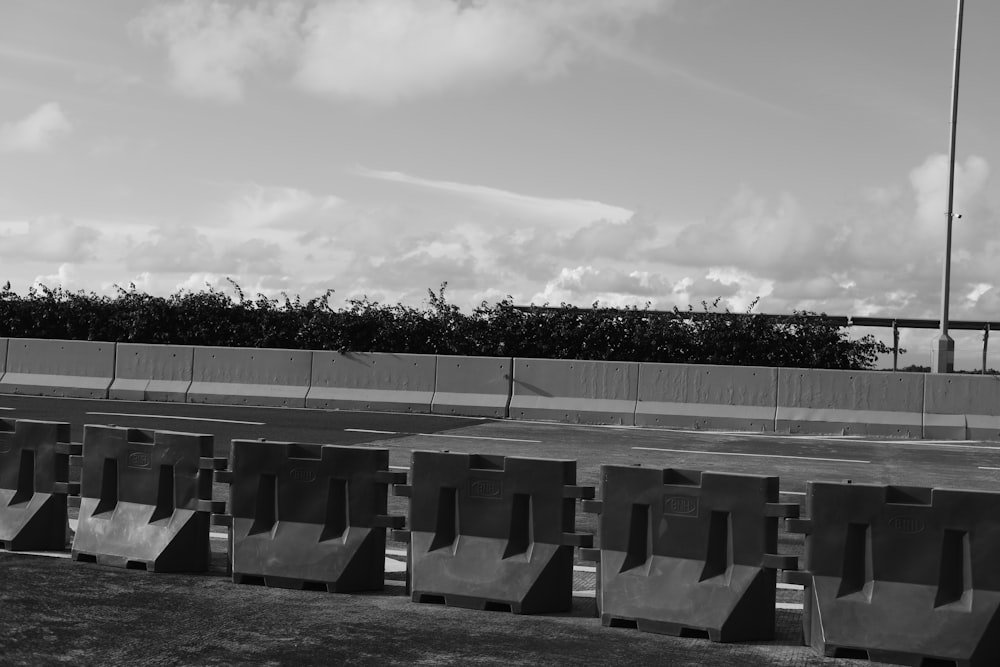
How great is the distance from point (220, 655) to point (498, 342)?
53.6 feet

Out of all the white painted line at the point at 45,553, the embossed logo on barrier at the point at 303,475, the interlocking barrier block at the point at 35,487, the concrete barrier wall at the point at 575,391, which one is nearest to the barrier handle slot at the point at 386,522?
the embossed logo on barrier at the point at 303,475

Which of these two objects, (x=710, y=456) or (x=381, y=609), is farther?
(x=710, y=456)

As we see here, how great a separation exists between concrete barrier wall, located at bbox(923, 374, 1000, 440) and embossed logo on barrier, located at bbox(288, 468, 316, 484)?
1251 centimetres

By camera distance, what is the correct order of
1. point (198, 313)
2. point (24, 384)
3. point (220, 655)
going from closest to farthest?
1. point (220, 655)
2. point (24, 384)
3. point (198, 313)

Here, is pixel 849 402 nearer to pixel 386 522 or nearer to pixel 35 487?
pixel 386 522

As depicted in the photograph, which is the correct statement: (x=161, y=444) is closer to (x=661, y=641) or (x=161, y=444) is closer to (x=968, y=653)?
(x=661, y=641)

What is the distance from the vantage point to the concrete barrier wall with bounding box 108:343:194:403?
65.7 feet

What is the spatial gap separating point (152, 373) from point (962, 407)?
45.4ft

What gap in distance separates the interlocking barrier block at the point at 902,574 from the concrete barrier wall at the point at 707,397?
11.7 metres

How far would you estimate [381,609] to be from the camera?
6.24 m

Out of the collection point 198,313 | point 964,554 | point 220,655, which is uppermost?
point 198,313

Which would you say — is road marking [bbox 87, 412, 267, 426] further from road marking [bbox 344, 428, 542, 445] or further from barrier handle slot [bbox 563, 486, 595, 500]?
barrier handle slot [bbox 563, 486, 595, 500]

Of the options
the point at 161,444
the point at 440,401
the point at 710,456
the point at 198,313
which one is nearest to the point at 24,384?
the point at 198,313

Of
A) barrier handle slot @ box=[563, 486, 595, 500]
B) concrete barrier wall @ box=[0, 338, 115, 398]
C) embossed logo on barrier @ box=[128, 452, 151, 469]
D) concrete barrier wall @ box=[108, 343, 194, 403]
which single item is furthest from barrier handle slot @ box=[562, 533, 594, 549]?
concrete barrier wall @ box=[0, 338, 115, 398]
